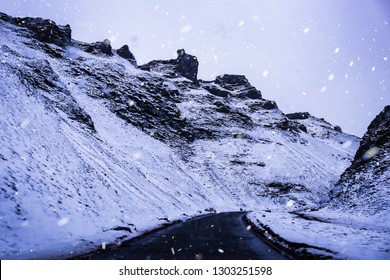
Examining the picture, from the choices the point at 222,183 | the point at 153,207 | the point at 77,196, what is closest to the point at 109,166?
the point at 153,207

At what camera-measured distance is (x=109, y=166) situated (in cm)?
2705

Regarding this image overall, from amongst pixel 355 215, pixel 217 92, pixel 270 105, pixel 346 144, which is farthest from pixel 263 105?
pixel 355 215

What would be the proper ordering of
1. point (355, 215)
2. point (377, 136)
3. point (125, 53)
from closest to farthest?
point (355, 215) < point (377, 136) < point (125, 53)

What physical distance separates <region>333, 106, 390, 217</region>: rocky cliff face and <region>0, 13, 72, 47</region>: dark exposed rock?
80919mm

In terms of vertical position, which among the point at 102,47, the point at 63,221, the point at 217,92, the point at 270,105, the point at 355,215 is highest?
the point at 102,47

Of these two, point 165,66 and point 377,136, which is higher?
point 165,66

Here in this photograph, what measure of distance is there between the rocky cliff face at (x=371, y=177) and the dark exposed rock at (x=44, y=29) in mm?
80919

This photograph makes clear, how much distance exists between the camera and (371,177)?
30.5 meters

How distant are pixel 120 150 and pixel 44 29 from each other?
204ft

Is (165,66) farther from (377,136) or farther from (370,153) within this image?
(370,153)

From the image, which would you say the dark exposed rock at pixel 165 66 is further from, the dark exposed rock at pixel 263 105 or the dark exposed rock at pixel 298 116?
the dark exposed rock at pixel 298 116

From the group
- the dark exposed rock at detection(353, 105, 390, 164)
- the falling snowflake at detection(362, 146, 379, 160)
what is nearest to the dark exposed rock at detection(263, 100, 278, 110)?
the dark exposed rock at detection(353, 105, 390, 164)

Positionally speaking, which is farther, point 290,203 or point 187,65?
point 187,65

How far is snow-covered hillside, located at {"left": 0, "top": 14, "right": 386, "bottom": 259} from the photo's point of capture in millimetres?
11859
